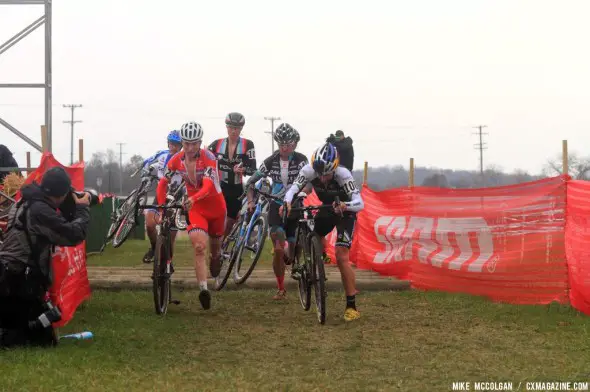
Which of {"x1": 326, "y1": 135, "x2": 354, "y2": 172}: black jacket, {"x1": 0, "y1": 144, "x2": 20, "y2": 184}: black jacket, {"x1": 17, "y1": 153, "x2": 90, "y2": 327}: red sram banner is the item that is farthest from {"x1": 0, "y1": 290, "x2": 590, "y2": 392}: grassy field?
{"x1": 326, "y1": 135, "x2": 354, "y2": 172}: black jacket

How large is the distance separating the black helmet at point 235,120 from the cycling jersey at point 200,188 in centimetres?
171

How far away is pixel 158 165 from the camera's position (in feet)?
39.8

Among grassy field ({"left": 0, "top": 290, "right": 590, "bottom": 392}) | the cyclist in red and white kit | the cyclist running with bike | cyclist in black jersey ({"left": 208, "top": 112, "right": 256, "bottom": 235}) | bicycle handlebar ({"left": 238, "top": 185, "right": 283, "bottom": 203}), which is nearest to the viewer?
grassy field ({"left": 0, "top": 290, "right": 590, "bottom": 392})

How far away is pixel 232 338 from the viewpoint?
307 inches

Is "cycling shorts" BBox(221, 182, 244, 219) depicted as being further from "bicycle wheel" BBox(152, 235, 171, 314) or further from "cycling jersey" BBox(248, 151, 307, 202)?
"bicycle wheel" BBox(152, 235, 171, 314)

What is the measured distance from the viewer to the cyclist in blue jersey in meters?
11.3

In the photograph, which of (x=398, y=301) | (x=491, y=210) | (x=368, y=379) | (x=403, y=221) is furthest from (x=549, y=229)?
(x=368, y=379)

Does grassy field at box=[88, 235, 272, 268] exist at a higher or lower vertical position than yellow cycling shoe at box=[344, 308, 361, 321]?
higher

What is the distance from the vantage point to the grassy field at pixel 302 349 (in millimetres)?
5773

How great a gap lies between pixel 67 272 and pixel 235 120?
3.65 m

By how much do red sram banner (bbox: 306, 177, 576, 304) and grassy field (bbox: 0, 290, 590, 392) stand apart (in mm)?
430

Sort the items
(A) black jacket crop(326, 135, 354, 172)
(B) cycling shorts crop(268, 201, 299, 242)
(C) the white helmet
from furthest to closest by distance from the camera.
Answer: (A) black jacket crop(326, 135, 354, 172), (B) cycling shorts crop(268, 201, 299, 242), (C) the white helmet

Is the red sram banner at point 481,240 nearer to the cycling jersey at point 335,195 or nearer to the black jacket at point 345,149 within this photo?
the black jacket at point 345,149

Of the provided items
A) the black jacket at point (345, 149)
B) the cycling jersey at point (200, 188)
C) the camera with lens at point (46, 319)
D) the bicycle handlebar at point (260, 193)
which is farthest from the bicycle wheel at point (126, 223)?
the camera with lens at point (46, 319)
